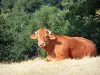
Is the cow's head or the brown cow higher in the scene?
the cow's head

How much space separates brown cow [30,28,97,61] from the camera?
1527 cm

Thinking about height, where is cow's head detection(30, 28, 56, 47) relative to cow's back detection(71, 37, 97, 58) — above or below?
above

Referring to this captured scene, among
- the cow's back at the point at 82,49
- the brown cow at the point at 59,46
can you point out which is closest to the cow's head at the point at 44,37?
the brown cow at the point at 59,46

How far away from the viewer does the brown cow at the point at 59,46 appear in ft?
50.1

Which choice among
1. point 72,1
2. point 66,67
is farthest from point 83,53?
point 72,1

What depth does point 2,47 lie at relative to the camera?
22.8 meters

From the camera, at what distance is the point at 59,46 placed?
15336mm

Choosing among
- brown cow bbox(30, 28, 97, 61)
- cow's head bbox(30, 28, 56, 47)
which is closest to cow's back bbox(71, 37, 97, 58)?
brown cow bbox(30, 28, 97, 61)

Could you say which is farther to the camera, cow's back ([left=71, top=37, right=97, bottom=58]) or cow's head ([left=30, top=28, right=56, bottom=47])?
cow's back ([left=71, top=37, right=97, bottom=58])

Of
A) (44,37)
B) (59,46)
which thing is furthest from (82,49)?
(44,37)

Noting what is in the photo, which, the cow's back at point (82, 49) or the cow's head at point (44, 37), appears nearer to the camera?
the cow's head at point (44, 37)

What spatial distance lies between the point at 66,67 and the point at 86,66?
658mm

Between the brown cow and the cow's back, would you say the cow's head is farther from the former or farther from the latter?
the cow's back

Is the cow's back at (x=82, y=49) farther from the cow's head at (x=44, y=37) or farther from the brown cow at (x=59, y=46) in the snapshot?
the cow's head at (x=44, y=37)
